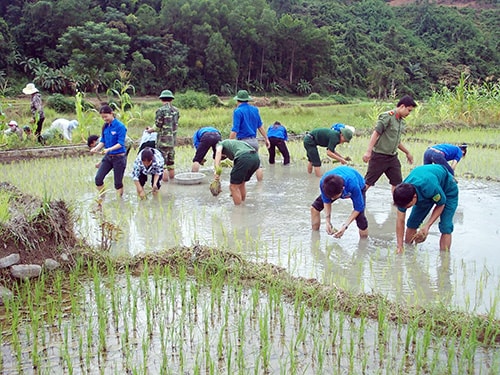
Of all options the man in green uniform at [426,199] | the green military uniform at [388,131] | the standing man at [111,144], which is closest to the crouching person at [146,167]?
the standing man at [111,144]

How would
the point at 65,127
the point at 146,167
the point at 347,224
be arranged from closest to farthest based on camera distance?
the point at 347,224
the point at 146,167
the point at 65,127

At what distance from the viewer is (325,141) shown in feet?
25.9

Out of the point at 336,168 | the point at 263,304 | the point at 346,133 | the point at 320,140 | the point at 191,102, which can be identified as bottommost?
the point at 263,304

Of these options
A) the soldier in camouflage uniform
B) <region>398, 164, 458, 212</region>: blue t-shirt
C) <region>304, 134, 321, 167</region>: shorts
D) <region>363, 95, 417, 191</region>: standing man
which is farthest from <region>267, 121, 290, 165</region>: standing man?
<region>398, 164, 458, 212</region>: blue t-shirt

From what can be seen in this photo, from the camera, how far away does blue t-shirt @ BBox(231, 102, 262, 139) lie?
762 cm

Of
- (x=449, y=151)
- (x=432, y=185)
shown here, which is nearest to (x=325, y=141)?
(x=449, y=151)

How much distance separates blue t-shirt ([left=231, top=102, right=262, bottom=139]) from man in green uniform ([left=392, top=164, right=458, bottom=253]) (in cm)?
325

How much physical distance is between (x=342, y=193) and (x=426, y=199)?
74 centimetres

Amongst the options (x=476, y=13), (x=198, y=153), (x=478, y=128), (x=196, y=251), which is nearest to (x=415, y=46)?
(x=476, y=13)

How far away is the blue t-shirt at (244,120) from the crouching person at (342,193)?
2.54 m

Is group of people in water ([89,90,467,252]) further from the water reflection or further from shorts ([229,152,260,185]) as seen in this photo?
the water reflection

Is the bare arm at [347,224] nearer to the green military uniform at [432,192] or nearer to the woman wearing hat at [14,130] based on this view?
the green military uniform at [432,192]

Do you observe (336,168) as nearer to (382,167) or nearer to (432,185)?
(432,185)

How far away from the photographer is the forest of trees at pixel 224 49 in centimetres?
2972
